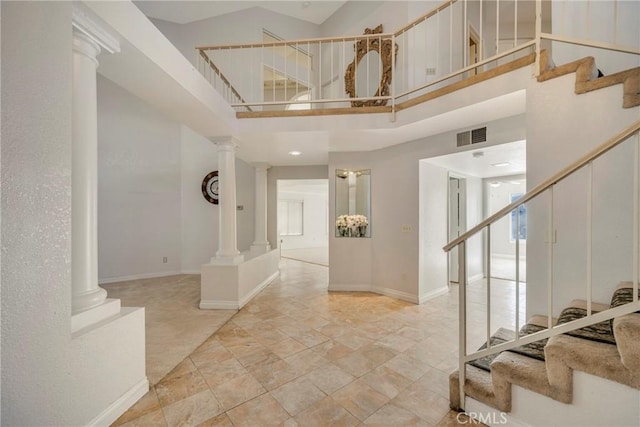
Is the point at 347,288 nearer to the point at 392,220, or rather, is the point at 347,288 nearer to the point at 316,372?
the point at 392,220

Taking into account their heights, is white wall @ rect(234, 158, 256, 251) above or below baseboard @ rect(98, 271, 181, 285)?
above

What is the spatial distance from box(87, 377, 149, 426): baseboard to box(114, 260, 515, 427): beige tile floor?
5 centimetres

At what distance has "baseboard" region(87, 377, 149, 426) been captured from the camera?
1.51 m

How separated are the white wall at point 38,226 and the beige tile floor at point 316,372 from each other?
572mm

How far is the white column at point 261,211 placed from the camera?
5.58 metres

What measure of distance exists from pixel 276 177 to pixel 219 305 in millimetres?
3329

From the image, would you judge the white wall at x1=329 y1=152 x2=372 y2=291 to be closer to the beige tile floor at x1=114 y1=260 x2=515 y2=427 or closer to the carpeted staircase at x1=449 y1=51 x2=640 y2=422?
the beige tile floor at x1=114 y1=260 x2=515 y2=427

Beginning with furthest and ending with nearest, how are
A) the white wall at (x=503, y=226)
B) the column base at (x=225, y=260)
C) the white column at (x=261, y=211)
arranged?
the white wall at (x=503, y=226) < the white column at (x=261, y=211) < the column base at (x=225, y=260)

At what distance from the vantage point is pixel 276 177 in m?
6.14

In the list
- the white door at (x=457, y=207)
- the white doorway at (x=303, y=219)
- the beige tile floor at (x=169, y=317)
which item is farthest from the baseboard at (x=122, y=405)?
the white doorway at (x=303, y=219)

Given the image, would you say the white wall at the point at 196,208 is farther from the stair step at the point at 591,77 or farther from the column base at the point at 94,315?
the stair step at the point at 591,77

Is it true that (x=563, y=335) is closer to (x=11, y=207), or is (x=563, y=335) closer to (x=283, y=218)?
(x=11, y=207)

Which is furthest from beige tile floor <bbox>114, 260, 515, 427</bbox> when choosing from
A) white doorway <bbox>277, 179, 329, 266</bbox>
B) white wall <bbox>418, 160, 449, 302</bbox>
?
white doorway <bbox>277, 179, 329, 266</bbox>

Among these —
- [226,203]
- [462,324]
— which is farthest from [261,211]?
[462,324]
